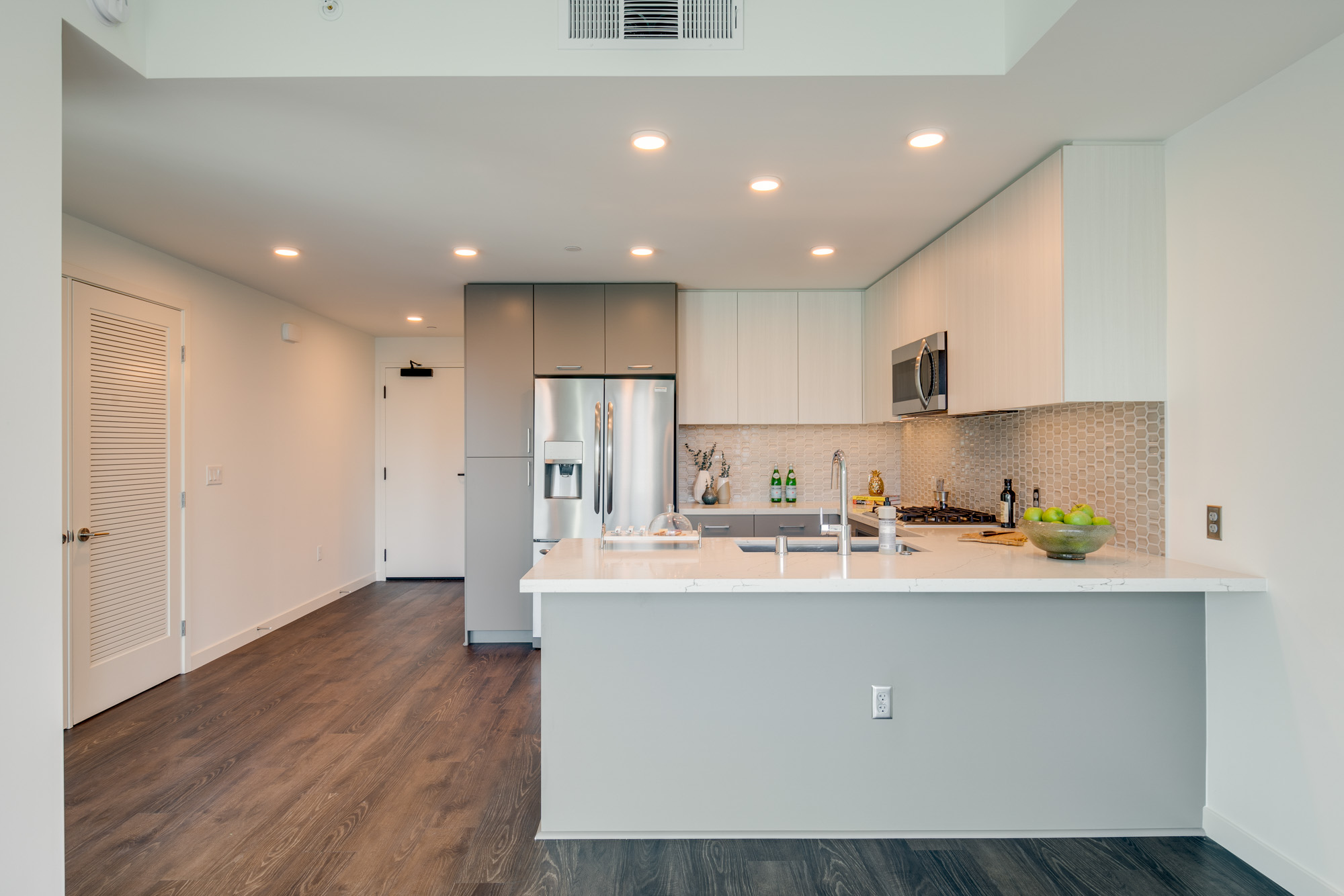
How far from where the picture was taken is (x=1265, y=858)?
2090 mm

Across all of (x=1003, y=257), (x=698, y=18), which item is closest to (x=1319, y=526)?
(x=1003, y=257)

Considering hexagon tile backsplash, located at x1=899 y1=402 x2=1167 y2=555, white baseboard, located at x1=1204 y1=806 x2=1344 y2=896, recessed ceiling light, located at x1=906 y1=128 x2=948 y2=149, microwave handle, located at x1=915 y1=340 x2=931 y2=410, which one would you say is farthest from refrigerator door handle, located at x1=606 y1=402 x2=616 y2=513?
white baseboard, located at x1=1204 y1=806 x2=1344 y2=896

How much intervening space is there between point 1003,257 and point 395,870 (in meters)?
3.14

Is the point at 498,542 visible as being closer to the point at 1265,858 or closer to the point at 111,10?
the point at 111,10

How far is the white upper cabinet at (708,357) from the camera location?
4.95 meters

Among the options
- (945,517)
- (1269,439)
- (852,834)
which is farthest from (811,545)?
(1269,439)

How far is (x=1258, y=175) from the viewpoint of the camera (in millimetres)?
2113

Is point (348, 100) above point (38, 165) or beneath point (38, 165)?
above

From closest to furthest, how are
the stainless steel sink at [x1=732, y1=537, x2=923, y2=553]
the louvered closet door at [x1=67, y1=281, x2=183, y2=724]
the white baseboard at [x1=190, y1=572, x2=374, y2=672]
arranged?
1. the stainless steel sink at [x1=732, y1=537, x2=923, y2=553]
2. the louvered closet door at [x1=67, y1=281, x2=183, y2=724]
3. the white baseboard at [x1=190, y1=572, x2=374, y2=672]

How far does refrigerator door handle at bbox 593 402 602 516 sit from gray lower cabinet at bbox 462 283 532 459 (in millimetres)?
470

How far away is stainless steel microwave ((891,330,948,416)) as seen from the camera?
11.8ft

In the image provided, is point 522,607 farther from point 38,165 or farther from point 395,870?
point 38,165

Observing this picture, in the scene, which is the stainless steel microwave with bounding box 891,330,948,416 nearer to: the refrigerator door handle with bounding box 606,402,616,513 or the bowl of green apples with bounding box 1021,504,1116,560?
the bowl of green apples with bounding box 1021,504,1116,560

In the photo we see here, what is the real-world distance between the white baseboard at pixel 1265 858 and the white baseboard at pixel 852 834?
68mm
